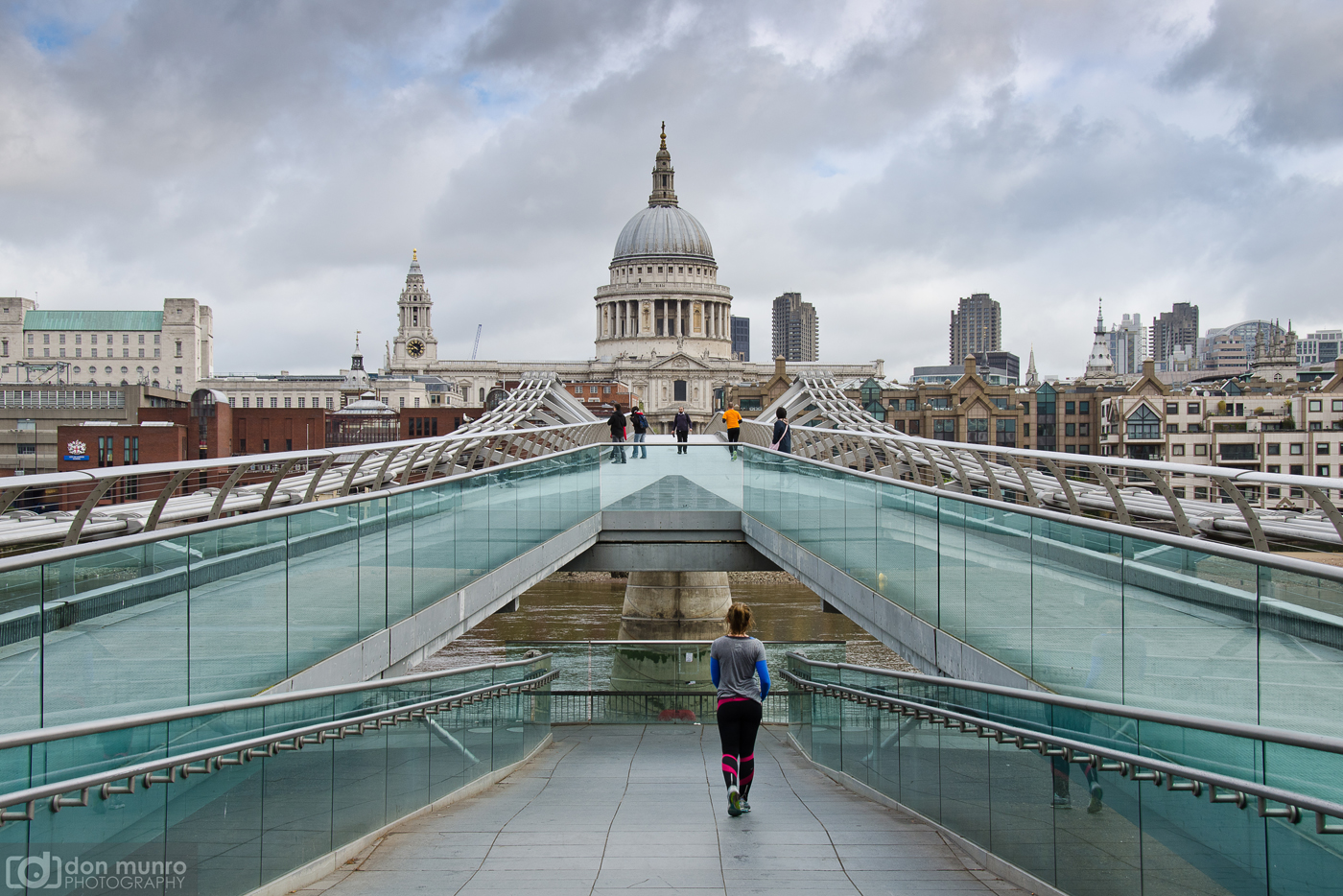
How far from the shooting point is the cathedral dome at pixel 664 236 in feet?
505

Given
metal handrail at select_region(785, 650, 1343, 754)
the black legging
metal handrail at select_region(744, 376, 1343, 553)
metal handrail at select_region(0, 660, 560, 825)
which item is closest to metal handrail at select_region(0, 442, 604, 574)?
metal handrail at select_region(0, 660, 560, 825)

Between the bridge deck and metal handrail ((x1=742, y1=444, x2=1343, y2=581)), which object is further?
the bridge deck

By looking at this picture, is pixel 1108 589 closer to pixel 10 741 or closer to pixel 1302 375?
pixel 10 741

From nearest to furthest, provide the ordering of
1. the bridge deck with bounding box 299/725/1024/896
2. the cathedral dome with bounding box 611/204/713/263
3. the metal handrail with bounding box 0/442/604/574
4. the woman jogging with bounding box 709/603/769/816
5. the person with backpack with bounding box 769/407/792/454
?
the metal handrail with bounding box 0/442/604/574 → the bridge deck with bounding box 299/725/1024/896 → the woman jogging with bounding box 709/603/769/816 → the person with backpack with bounding box 769/407/792/454 → the cathedral dome with bounding box 611/204/713/263

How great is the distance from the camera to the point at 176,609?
6.18m

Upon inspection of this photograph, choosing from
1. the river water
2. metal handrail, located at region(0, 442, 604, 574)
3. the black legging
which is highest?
metal handrail, located at region(0, 442, 604, 574)

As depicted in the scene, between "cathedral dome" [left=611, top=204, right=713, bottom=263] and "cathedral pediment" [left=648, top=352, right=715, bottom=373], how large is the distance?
1924 cm

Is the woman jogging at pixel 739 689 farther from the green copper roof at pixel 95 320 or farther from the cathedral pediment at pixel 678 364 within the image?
the green copper roof at pixel 95 320

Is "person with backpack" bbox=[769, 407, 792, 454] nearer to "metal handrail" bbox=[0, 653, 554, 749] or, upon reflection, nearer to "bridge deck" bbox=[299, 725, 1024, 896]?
"bridge deck" bbox=[299, 725, 1024, 896]

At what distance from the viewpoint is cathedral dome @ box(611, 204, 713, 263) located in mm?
154000

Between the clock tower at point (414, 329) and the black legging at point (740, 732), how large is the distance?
14617 centimetres

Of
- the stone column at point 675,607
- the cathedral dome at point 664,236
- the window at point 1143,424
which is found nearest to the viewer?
the stone column at point 675,607

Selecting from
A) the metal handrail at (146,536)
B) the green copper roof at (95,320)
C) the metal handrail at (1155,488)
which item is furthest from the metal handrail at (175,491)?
the green copper roof at (95,320)

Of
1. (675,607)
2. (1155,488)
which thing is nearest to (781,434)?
(1155,488)
